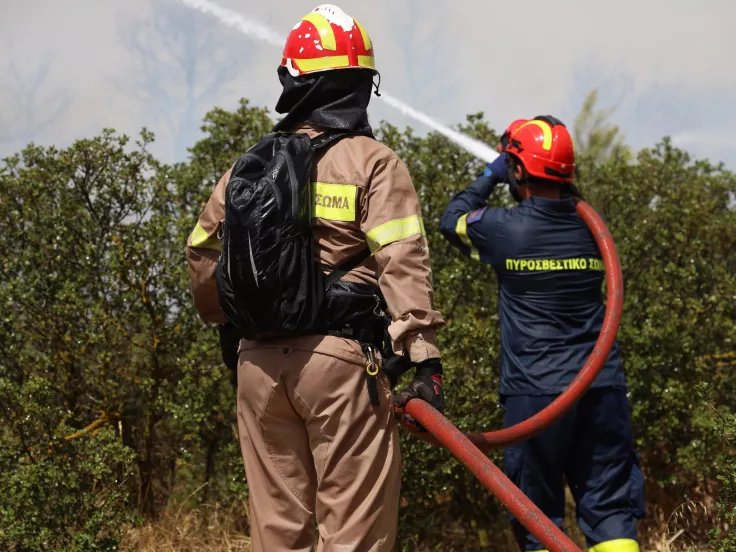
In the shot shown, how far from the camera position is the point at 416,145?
5660 millimetres

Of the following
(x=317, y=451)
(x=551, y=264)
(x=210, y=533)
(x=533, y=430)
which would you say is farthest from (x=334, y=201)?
(x=210, y=533)

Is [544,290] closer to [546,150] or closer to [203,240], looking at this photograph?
[546,150]

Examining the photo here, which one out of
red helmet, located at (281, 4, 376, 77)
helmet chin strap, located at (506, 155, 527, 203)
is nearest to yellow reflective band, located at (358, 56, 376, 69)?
red helmet, located at (281, 4, 376, 77)

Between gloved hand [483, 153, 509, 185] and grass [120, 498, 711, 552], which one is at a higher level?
gloved hand [483, 153, 509, 185]

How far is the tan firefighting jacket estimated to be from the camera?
3.05m

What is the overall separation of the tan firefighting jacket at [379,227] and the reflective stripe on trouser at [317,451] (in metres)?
0.25

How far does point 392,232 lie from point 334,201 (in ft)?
0.82

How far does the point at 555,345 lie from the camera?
14.5 ft

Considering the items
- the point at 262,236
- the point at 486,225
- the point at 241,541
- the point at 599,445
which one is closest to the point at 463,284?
the point at 486,225

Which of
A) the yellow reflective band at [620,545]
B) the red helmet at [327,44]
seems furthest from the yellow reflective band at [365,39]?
the yellow reflective band at [620,545]

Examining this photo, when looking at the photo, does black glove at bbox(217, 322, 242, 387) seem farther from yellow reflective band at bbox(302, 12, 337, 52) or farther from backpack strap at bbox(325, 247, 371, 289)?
yellow reflective band at bbox(302, 12, 337, 52)

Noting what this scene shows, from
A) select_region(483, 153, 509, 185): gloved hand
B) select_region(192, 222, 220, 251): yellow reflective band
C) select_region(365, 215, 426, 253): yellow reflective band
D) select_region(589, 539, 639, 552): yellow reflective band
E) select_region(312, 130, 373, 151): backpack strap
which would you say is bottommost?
select_region(589, 539, 639, 552): yellow reflective band

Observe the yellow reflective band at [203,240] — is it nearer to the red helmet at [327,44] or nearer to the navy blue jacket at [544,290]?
the red helmet at [327,44]

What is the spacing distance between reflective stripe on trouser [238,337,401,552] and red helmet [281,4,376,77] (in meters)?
0.95
